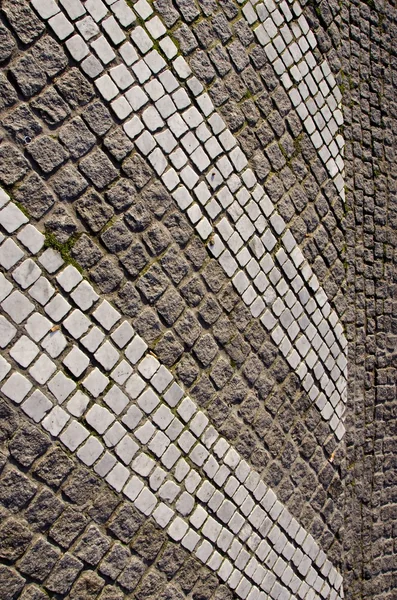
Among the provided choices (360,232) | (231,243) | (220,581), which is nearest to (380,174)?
(360,232)

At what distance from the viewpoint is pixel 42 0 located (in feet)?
11.6

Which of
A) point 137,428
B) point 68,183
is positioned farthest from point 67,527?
point 68,183

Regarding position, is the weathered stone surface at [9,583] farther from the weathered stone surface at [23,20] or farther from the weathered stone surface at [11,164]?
the weathered stone surface at [23,20]

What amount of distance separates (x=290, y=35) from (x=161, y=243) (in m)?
2.28

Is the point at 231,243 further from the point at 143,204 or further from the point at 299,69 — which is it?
the point at 299,69

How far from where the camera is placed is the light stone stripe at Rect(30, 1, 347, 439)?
157 inches

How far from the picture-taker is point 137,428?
391 centimetres

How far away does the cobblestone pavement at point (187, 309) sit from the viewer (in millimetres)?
3496

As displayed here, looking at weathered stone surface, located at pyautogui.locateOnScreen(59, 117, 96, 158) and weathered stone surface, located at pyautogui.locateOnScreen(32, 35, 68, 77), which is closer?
weathered stone surface, located at pyautogui.locateOnScreen(32, 35, 68, 77)

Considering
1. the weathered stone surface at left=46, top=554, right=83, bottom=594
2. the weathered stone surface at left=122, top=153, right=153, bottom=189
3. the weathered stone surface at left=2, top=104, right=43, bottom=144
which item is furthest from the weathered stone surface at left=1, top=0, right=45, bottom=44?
the weathered stone surface at left=46, top=554, right=83, bottom=594

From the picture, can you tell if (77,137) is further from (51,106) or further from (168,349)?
(168,349)

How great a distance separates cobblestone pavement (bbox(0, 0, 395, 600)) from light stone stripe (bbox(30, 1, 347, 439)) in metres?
0.02

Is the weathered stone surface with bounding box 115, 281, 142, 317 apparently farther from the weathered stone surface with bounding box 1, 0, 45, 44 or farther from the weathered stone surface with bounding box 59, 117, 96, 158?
the weathered stone surface with bounding box 1, 0, 45, 44

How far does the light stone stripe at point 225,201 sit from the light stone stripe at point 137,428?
95 centimetres
